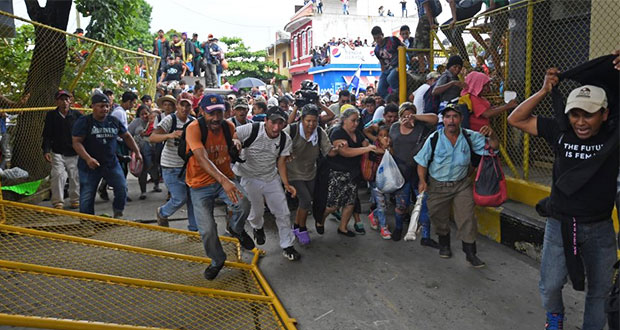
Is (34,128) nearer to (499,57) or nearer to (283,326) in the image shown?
(283,326)

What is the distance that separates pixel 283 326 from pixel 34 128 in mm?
5950

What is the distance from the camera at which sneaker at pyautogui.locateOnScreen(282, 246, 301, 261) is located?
528cm

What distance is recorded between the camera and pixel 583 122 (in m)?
2.85

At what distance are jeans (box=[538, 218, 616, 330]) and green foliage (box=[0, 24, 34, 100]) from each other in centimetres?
829

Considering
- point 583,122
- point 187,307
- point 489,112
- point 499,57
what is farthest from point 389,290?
point 499,57

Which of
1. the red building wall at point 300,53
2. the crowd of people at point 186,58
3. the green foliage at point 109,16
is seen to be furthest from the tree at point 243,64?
the green foliage at point 109,16

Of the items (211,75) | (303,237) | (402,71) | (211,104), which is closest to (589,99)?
(211,104)

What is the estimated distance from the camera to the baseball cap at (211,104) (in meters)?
4.54

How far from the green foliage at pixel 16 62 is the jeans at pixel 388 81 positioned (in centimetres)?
662

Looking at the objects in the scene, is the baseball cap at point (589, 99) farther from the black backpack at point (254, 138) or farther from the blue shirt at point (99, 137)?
the blue shirt at point (99, 137)

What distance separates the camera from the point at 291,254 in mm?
5293

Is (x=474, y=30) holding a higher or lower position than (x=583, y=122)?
higher

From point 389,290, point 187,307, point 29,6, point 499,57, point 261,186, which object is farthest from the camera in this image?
point 29,6

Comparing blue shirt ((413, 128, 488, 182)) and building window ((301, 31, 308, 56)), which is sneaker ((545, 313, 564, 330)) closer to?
blue shirt ((413, 128, 488, 182))
